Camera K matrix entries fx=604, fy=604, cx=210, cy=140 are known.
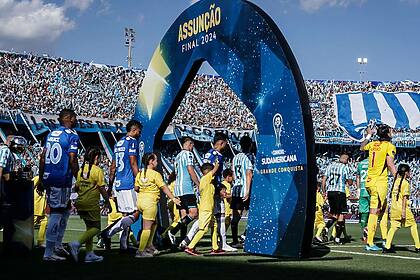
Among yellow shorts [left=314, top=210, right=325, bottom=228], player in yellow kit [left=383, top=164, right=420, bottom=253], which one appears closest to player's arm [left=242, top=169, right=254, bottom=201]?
player in yellow kit [left=383, top=164, right=420, bottom=253]

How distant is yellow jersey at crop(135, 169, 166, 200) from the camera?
29.4 ft

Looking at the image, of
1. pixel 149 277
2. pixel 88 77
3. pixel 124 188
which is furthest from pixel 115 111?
pixel 149 277

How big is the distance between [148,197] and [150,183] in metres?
0.21

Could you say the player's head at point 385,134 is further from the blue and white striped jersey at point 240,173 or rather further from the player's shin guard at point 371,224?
the blue and white striped jersey at point 240,173

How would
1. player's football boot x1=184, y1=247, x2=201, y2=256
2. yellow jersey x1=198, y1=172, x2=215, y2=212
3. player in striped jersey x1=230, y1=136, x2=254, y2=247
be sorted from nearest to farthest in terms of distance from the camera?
player's football boot x1=184, y1=247, x2=201, y2=256
yellow jersey x1=198, y1=172, x2=215, y2=212
player in striped jersey x1=230, y1=136, x2=254, y2=247

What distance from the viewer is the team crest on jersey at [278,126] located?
8.36m

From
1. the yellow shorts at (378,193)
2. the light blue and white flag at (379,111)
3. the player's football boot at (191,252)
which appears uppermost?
the light blue and white flag at (379,111)

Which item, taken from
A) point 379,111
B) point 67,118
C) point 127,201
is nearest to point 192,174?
point 127,201

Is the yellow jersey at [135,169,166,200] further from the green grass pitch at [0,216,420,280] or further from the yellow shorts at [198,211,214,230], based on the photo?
the green grass pitch at [0,216,420,280]

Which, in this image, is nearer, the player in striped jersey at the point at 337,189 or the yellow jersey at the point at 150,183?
the yellow jersey at the point at 150,183

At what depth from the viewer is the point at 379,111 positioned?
3472 centimetres

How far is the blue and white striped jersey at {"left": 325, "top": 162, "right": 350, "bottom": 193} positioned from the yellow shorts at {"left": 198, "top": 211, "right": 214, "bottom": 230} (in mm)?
4560

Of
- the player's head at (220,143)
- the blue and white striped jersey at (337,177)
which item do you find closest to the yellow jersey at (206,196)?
the player's head at (220,143)

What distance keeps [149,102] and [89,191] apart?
3.87 metres
